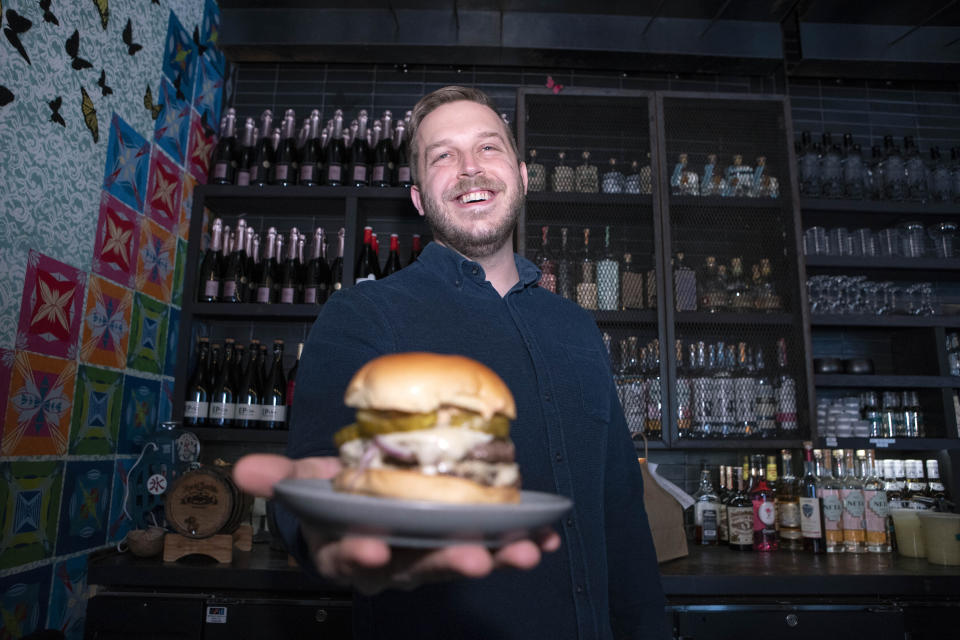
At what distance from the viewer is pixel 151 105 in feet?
8.22

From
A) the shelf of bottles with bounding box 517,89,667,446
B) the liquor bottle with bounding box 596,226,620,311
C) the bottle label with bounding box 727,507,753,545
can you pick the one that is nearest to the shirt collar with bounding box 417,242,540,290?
the shelf of bottles with bounding box 517,89,667,446

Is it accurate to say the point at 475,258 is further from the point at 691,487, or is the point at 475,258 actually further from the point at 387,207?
the point at 691,487

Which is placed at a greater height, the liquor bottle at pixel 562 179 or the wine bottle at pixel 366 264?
the liquor bottle at pixel 562 179

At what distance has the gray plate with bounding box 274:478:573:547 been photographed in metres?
0.47

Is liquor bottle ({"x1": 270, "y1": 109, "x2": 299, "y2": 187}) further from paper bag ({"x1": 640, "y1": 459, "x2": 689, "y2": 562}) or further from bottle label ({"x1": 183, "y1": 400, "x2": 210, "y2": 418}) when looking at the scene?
paper bag ({"x1": 640, "y1": 459, "x2": 689, "y2": 562})

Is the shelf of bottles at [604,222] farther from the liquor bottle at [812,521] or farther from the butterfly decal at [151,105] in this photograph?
the butterfly decal at [151,105]

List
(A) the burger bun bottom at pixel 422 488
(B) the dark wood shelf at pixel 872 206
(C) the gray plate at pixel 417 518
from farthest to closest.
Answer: (B) the dark wood shelf at pixel 872 206
(A) the burger bun bottom at pixel 422 488
(C) the gray plate at pixel 417 518

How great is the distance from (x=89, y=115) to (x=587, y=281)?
6.72 ft

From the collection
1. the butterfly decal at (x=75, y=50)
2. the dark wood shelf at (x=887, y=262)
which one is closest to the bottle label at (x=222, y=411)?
the butterfly decal at (x=75, y=50)

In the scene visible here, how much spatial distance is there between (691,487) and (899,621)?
42.2 inches

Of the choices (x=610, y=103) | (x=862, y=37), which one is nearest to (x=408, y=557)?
(x=610, y=103)

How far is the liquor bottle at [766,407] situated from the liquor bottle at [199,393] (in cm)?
241

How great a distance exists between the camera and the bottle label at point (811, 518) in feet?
7.38

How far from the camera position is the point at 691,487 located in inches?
113
